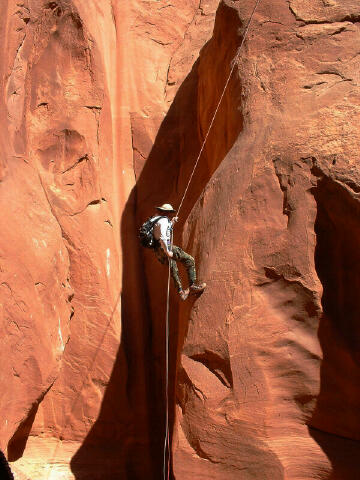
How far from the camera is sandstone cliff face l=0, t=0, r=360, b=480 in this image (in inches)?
289

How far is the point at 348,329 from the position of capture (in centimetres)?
748

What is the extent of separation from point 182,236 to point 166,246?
561 mm

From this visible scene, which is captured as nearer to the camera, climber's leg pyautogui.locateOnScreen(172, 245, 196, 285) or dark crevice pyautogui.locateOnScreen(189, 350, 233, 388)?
dark crevice pyautogui.locateOnScreen(189, 350, 233, 388)

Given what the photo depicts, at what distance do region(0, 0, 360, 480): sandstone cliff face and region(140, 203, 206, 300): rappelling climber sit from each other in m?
0.17

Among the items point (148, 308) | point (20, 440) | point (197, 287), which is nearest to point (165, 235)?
point (197, 287)

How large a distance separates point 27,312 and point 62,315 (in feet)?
2.44

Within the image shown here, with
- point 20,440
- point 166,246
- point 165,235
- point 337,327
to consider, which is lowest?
point 20,440

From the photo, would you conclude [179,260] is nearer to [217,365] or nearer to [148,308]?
[217,365]

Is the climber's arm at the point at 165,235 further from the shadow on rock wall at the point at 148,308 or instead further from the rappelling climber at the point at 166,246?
the shadow on rock wall at the point at 148,308

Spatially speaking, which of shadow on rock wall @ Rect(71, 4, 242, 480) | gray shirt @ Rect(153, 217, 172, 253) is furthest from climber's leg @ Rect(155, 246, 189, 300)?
shadow on rock wall @ Rect(71, 4, 242, 480)

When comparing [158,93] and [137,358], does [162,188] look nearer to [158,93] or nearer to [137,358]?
[158,93]

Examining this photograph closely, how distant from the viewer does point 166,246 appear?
8094 millimetres

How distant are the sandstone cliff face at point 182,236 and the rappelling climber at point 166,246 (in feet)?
0.54

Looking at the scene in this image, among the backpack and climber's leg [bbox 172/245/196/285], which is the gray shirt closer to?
the backpack
